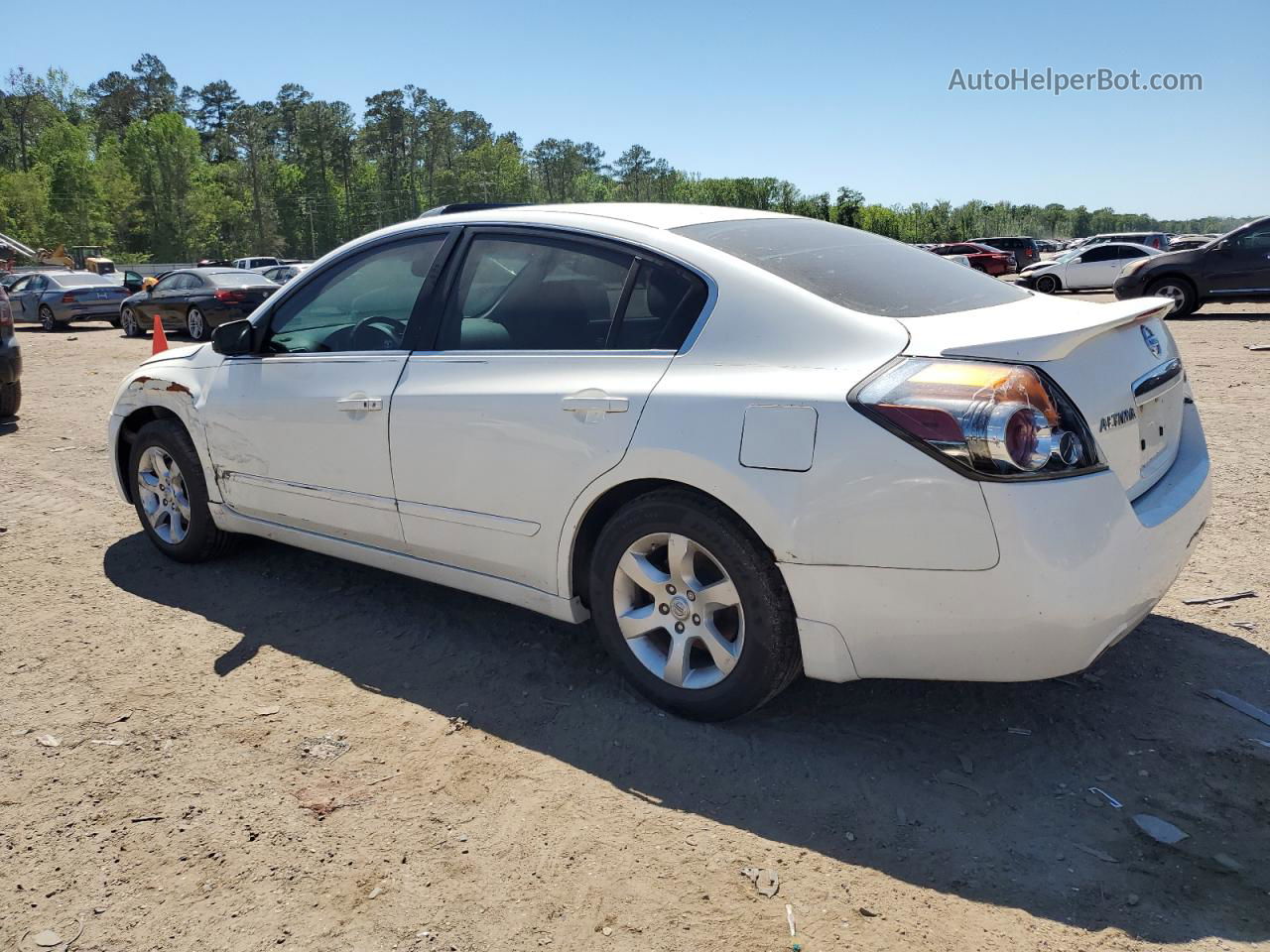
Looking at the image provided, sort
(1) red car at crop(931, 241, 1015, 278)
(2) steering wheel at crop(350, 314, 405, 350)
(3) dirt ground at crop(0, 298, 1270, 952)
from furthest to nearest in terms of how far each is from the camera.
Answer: (1) red car at crop(931, 241, 1015, 278)
(2) steering wheel at crop(350, 314, 405, 350)
(3) dirt ground at crop(0, 298, 1270, 952)

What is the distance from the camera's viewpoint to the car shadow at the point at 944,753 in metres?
2.44

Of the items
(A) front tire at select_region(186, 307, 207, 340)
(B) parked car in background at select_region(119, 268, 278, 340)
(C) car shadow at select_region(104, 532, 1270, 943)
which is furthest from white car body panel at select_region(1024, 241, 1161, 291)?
(C) car shadow at select_region(104, 532, 1270, 943)

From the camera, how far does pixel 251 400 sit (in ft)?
14.2

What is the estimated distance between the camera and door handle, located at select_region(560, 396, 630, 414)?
314 centimetres

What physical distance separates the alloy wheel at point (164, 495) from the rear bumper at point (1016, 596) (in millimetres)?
3352

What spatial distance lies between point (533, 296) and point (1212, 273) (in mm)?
17395

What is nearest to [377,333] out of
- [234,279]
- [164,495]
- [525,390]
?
[525,390]

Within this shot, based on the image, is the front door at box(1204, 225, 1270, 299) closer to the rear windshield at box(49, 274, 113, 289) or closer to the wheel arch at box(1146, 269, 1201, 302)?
the wheel arch at box(1146, 269, 1201, 302)

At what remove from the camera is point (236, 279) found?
61.8 feet

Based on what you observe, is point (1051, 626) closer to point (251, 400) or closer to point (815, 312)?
point (815, 312)

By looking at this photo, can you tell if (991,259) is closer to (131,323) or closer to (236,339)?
(131,323)

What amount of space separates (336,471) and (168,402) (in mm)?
1339

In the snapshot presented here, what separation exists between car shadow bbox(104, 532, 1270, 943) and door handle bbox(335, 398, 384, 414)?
94 cm

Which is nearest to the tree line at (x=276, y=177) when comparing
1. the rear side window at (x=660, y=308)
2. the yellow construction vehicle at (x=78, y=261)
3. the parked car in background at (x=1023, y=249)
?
the yellow construction vehicle at (x=78, y=261)
